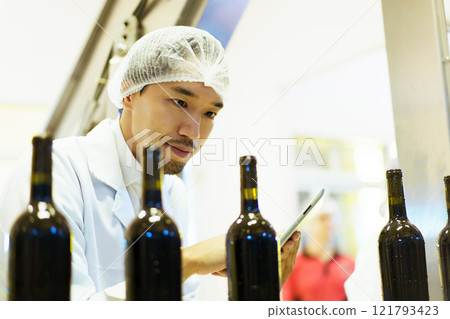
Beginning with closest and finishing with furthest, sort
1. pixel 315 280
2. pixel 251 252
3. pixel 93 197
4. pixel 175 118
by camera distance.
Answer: pixel 251 252, pixel 93 197, pixel 175 118, pixel 315 280

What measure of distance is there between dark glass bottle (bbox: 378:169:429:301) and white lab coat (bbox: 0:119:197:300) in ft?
1.76

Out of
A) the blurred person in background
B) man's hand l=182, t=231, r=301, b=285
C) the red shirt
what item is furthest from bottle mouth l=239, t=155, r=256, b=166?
the red shirt

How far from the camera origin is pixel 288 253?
0.95 m

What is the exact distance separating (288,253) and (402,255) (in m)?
0.25

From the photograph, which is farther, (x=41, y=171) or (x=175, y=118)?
(x=175, y=118)

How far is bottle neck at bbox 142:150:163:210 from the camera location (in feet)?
1.82

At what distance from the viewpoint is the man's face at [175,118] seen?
1.24m

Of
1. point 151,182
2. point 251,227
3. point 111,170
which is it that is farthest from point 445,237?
point 111,170

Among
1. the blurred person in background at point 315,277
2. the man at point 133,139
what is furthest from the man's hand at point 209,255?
the blurred person in background at point 315,277

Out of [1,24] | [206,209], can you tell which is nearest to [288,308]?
[1,24]

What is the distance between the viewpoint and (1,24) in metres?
2.06

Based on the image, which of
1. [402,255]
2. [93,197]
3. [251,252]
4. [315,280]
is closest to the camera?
[251,252]

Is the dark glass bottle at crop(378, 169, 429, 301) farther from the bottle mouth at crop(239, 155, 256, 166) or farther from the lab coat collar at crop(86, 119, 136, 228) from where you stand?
the lab coat collar at crop(86, 119, 136, 228)

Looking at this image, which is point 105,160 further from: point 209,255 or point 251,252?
point 251,252
